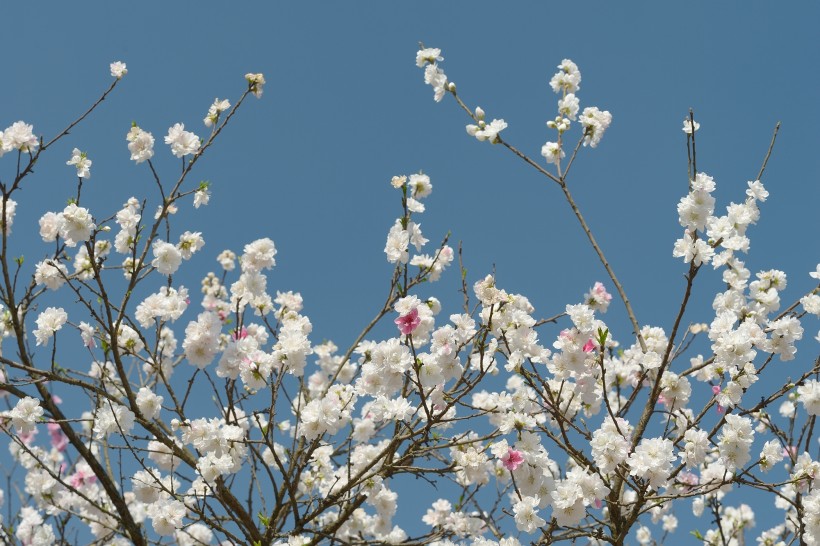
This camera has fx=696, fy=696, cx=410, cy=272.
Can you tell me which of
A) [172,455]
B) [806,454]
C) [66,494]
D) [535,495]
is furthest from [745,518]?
[66,494]

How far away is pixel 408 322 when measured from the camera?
3492 millimetres

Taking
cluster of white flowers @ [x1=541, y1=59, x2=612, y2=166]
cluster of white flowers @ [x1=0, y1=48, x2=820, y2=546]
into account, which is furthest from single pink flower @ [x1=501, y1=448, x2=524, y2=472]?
cluster of white flowers @ [x1=541, y1=59, x2=612, y2=166]

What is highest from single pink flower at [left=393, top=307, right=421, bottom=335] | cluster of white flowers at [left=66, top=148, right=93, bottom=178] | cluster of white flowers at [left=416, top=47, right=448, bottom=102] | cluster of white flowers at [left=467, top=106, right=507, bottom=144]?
cluster of white flowers at [left=416, top=47, right=448, bottom=102]

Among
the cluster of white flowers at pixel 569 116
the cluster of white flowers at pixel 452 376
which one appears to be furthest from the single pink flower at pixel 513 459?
the cluster of white flowers at pixel 569 116

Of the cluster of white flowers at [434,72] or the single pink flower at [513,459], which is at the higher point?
the cluster of white flowers at [434,72]

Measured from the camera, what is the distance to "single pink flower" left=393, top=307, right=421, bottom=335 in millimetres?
3490

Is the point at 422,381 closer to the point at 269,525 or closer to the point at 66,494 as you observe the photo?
the point at 269,525

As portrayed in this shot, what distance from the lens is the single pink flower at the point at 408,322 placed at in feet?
11.5

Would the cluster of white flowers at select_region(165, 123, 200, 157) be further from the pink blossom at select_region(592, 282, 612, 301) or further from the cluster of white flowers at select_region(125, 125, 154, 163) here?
the pink blossom at select_region(592, 282, 612, 301)

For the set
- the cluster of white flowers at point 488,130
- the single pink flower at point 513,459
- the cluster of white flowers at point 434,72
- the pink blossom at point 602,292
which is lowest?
the single pink flower at point 513,459

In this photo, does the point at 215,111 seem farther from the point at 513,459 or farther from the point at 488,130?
the point at 513,459

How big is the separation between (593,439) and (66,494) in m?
4.70

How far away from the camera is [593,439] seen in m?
3.25

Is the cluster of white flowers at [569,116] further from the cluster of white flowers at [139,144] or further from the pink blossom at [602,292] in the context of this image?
the cluster of white flowers at [139,144]
